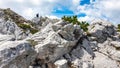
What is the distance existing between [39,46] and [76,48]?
8928mm

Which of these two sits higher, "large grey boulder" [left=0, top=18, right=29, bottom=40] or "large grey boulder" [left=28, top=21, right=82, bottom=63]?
"large grey boulder" [left=28, top=21, right=82, bottom=63]

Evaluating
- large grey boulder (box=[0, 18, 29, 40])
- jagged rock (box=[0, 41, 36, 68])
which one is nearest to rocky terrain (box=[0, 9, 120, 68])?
jagged rock (box=[0, 41, 36, 68])

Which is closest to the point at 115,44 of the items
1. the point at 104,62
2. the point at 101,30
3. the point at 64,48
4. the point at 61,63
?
the point at 101,30

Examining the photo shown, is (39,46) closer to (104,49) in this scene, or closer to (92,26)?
(104,49)

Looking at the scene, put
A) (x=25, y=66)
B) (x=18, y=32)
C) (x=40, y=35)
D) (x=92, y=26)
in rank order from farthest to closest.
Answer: (x=18, y=32)
(x=92, y=26)
(x=40, y=35)
(x=25, y=66)

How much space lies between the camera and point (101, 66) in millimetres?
48625

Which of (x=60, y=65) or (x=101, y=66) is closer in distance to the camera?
(x=60, y=65)

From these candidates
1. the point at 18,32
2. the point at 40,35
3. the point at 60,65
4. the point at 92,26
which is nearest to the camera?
the point at 60,65

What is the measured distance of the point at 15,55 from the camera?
125 feet

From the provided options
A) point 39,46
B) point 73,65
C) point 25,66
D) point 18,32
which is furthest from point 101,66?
point 18,32

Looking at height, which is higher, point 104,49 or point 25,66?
point 25,66

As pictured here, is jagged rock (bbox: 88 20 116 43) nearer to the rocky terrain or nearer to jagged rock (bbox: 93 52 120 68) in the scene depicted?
the rocky terrain

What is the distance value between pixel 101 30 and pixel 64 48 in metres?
14.4

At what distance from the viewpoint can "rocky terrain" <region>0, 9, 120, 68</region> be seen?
38.8 metres
